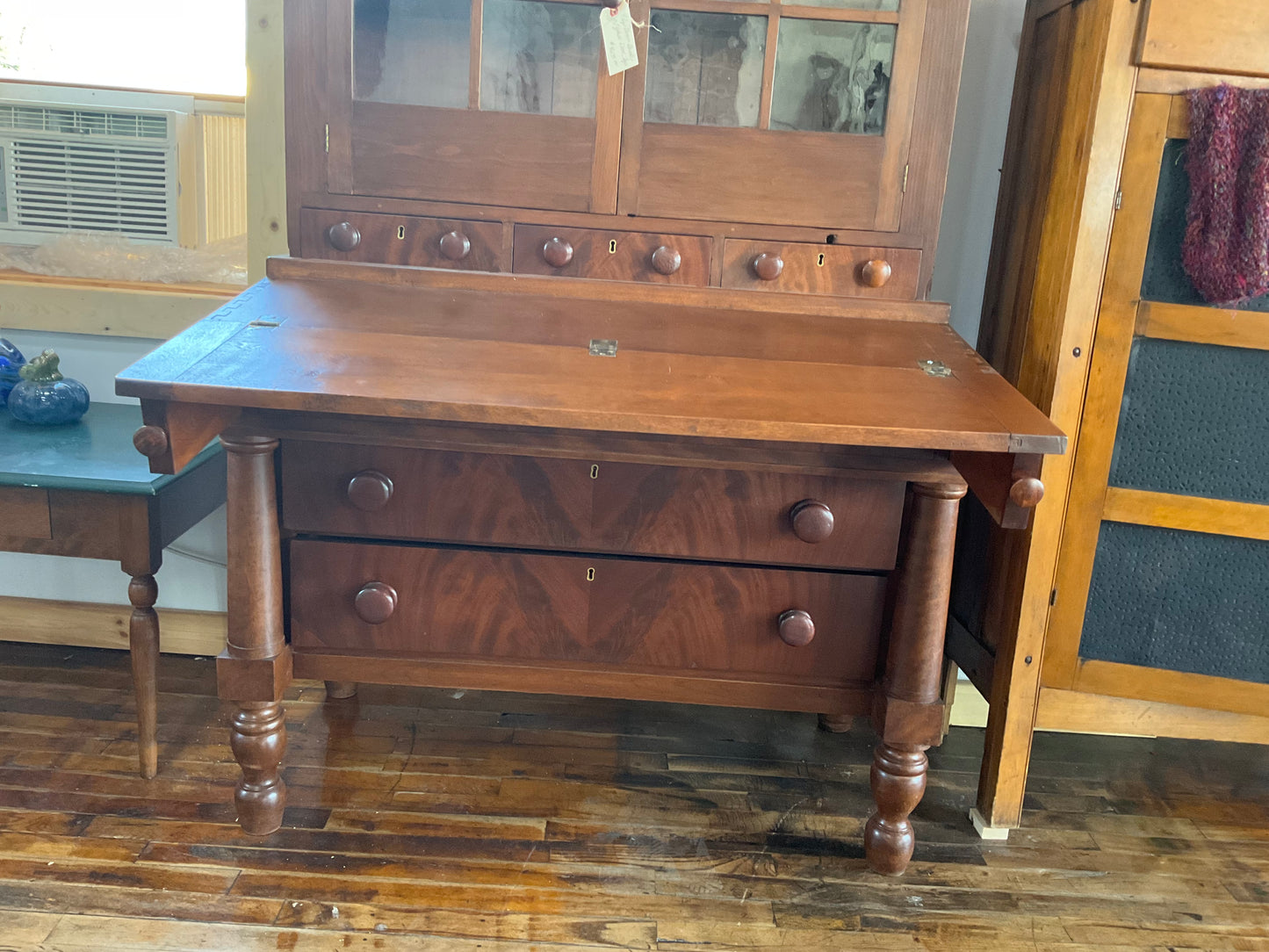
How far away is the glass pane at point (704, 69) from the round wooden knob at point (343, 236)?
1.89ft

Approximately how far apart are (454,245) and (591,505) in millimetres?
563

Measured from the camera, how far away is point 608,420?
4.67 ft

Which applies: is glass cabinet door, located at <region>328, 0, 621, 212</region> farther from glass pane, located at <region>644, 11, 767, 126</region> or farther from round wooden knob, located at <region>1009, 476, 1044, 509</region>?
round wooden knob, located at <region>1009, 476, 1044, 509</region>

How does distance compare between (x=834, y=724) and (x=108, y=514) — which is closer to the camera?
(x=108, y=514)

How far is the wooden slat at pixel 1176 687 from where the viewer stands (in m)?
1.95

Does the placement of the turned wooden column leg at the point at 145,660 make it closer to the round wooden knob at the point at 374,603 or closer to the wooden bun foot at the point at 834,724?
the round wooden knob at the point at 374,603

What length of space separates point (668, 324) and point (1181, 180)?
36.8 inches

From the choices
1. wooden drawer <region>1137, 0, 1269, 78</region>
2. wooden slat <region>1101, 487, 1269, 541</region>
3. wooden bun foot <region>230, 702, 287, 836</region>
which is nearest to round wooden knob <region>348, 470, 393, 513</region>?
wooden bun foot <region>230, 702, 287, 836</region>

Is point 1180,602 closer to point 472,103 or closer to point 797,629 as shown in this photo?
point 797,629

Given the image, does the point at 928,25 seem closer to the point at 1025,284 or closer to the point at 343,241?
the point at 1025,284

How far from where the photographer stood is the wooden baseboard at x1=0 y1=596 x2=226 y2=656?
2.51m

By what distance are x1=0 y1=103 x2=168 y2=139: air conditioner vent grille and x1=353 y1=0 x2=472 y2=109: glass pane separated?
36.8 inches

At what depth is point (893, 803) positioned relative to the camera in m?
1.81

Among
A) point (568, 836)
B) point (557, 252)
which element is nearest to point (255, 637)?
point (568, 836)
